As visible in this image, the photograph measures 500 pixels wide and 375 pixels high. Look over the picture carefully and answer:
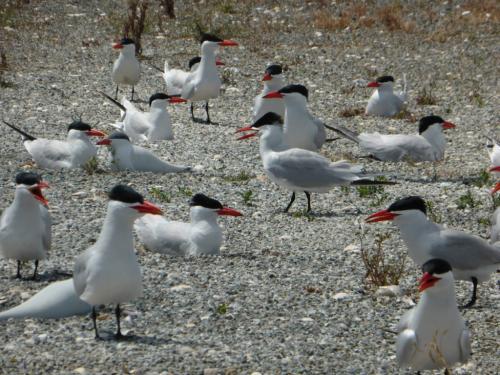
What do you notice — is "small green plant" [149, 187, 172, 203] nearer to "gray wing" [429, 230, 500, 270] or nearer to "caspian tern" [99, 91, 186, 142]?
"caspian tern" [99, 91, 186, 142]

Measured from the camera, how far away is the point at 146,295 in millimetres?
6898

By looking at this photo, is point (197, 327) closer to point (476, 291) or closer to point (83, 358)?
point (83, 358)

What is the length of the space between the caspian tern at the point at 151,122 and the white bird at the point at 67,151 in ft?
5.42

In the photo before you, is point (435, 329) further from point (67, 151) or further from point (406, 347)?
point (67, 151)

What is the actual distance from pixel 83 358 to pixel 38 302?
0.78m

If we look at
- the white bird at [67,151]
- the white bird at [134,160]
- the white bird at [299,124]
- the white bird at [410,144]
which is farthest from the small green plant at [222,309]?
the white bird at [410,144]

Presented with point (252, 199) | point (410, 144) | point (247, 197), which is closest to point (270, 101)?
point (410, 144)

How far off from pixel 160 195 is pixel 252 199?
0.86 meters

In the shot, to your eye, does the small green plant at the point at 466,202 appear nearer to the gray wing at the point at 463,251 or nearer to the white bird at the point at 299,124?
the white bird at the point at 299,124

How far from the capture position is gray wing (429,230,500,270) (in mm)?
6926

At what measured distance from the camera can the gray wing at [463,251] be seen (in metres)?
6.93

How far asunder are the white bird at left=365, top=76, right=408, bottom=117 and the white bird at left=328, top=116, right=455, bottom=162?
2155mm

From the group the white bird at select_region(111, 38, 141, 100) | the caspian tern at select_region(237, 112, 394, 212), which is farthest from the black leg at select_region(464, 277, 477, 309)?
the white bird at select_region(111, 38, 141, 100)

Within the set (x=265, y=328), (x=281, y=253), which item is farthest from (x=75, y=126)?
(x=265, y=328)
